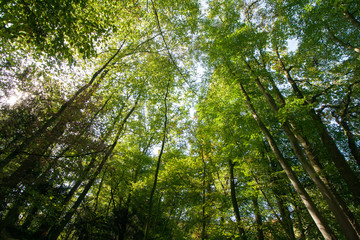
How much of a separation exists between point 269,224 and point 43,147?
850 centimetres

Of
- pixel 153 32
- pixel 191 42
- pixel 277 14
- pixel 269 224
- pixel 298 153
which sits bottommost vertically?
pixel 269 224

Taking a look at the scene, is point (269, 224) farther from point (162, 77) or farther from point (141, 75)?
point (141, 75)

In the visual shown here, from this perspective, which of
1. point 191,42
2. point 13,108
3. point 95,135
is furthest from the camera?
point 191,42

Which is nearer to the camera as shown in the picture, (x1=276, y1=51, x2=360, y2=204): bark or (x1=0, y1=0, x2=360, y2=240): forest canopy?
(x1=0, y1=0, x2=360, y2=240): forest canopy

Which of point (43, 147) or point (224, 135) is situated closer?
point (43, 147)

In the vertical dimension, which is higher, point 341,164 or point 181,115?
point 181,115

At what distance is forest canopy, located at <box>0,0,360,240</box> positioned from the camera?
4.40m

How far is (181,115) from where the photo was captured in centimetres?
890

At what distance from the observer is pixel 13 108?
4.57 meters

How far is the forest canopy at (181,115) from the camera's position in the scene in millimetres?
4398

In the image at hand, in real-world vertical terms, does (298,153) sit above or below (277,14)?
below

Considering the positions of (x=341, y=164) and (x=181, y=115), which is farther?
(x=181, y=115)

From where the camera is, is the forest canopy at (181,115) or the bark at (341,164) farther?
the bark at (341,164)

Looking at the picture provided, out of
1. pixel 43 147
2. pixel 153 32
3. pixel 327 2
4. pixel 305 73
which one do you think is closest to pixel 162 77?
pixel 153 32
